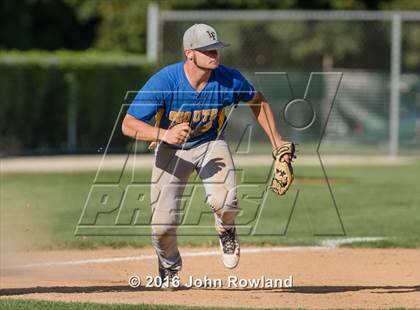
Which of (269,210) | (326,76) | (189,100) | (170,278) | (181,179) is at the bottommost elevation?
(326,76)

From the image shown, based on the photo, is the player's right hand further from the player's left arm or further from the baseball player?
the player's left arm

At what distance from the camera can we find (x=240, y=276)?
975 centimetres

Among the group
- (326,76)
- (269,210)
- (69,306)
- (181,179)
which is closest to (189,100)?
(181,179)

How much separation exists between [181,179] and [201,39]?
120 cm

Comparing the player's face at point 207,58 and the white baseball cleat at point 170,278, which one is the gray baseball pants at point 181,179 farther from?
the player's face at point 207,58

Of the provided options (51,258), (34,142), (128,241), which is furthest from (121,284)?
(34,142)

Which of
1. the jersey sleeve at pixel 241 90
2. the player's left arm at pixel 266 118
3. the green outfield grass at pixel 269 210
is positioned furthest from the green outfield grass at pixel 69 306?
the green outfield grass at pixel 269 210

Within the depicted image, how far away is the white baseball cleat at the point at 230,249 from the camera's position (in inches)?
339

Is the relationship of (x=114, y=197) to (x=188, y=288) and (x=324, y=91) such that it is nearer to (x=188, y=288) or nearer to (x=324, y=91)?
(x=188, y=288)

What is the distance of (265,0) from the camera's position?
36188 millimetres

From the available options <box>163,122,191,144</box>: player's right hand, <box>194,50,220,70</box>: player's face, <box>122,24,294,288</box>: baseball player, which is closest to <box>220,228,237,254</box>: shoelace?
<box>122,24,294,288</box>: baseball player

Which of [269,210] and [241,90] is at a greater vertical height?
[241,90]

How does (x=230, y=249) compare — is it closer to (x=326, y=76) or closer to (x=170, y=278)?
(x=170, y=278)

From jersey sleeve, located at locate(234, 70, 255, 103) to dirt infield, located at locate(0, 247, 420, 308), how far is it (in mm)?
1613
